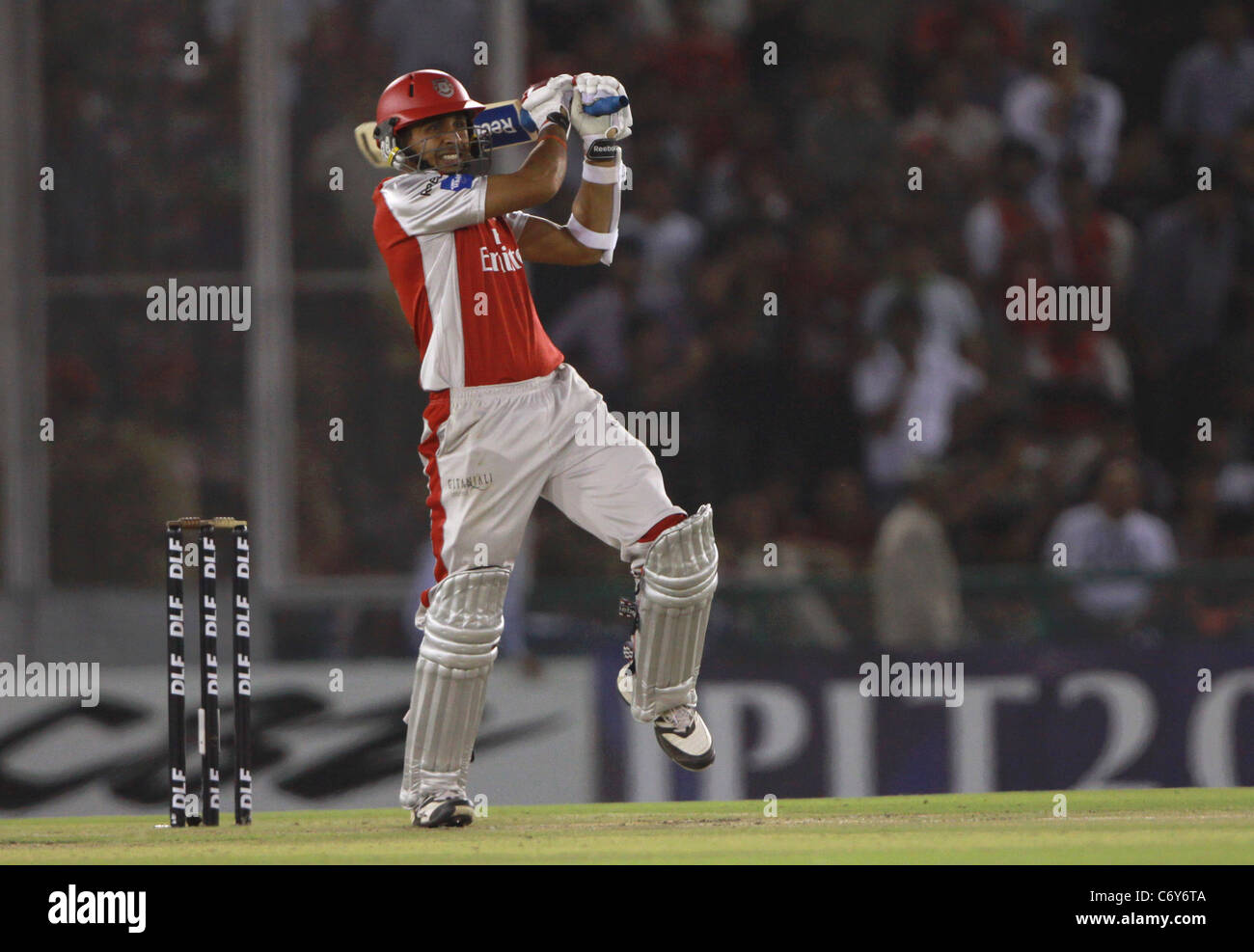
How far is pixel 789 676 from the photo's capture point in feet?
30.8

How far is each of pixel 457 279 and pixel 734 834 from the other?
6.19 feet

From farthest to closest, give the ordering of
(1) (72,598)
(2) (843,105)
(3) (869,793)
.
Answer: (2) (843,105), (1) (72,598), (3) (869,793)

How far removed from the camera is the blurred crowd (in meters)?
10.7

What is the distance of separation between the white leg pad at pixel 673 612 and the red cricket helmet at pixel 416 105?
1383 mm

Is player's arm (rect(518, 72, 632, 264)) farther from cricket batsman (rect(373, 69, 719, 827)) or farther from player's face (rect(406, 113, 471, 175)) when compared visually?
player's face (rect(406, 113, 471, 175))

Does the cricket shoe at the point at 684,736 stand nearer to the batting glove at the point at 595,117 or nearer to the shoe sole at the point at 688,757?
the shoe sole at the point at 688,757

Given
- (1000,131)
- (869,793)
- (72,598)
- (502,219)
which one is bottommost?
(869,793)

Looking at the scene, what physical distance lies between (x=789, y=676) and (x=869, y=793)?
2.18 feet

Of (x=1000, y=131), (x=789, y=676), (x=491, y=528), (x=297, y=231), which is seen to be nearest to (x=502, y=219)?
(x=491, y=528)

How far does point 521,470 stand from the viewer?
6094mm

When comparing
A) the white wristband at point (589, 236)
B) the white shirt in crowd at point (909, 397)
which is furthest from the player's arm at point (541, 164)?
the white shirt in crowd at point (909, 397)

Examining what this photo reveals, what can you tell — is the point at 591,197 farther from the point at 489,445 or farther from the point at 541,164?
the point at 489,445

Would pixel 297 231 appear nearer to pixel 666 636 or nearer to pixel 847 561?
pixel 847 561

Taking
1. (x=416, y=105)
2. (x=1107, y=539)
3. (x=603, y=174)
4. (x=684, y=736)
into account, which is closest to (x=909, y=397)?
(x=1107, y=539)
